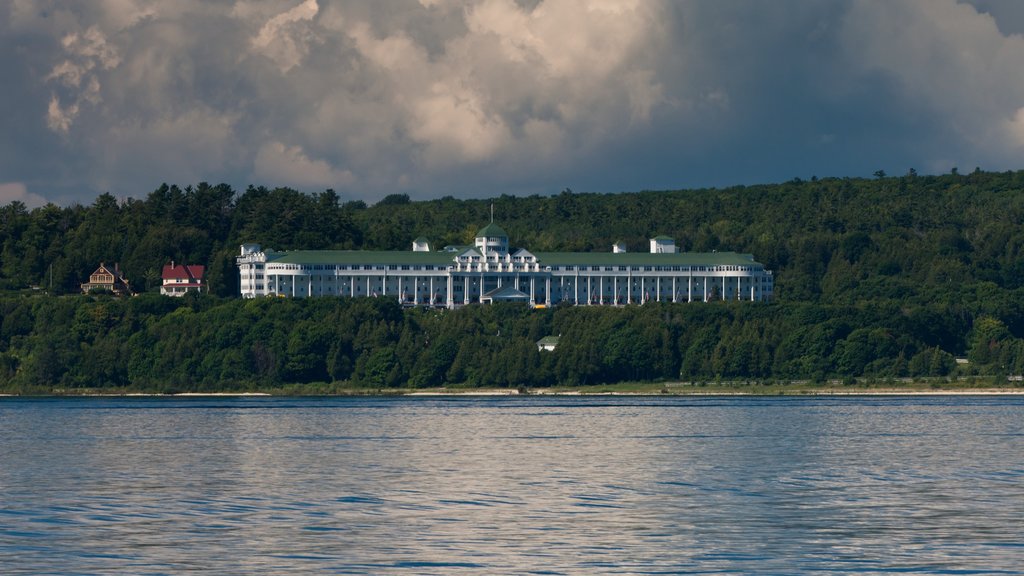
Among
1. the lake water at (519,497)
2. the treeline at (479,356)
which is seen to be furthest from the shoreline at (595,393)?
the lake water at (519,497)

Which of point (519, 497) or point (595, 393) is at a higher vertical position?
point (595, 393)

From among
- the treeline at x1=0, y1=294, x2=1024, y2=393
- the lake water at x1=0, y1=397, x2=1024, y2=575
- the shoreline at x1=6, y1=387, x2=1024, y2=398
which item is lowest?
the lake water at x1=0, y1=397, x2=1024, y2=575

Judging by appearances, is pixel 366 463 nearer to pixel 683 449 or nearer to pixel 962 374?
pixel 683 449

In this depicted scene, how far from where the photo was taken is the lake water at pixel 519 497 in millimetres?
48938

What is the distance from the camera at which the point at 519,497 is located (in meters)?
64.2

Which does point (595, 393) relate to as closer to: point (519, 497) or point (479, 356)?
point (479, 356)

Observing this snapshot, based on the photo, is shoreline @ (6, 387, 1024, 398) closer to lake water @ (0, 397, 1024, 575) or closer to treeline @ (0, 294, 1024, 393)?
treeline @ (0, 294, 1024, 393)

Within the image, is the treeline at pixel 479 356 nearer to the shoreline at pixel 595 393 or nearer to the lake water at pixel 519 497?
the shoreline at pixel 595 393

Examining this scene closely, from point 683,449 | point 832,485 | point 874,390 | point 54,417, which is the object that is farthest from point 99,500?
point 874,390

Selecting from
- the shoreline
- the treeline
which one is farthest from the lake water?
the treeline

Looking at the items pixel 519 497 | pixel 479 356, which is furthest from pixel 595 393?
pixel 519 497

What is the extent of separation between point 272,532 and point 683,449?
125 feet

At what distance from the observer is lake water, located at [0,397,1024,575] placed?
48938mm

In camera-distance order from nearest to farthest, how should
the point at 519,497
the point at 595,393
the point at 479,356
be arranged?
the point at 519,497
the point at 595,393
the point at 479,356
